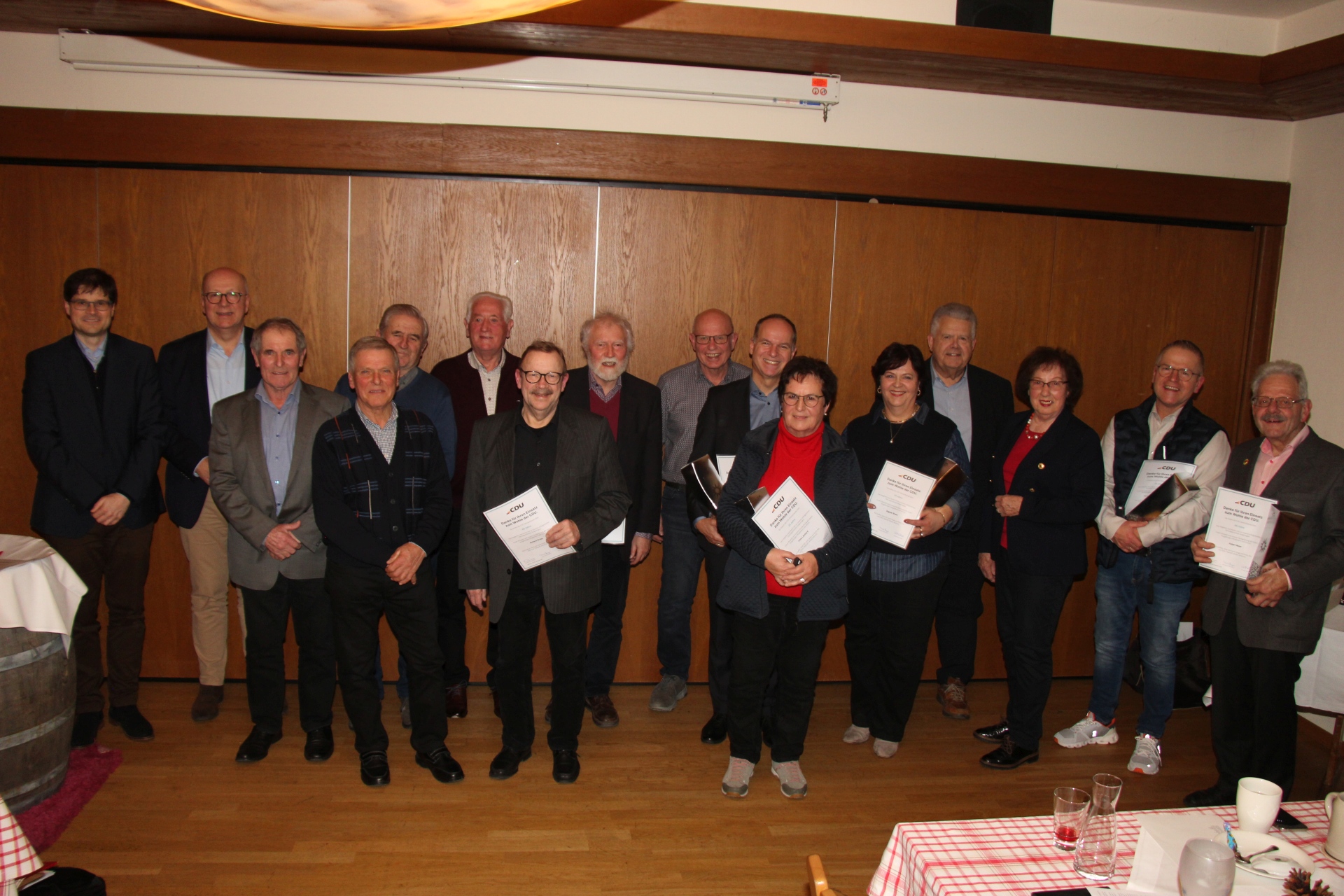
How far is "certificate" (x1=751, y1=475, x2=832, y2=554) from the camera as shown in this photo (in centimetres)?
315

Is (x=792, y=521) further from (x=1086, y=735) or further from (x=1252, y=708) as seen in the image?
(x=1086, y=735)

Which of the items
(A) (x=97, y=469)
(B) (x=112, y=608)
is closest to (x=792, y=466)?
(A) (x=97, y=469)

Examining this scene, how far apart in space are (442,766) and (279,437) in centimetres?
150

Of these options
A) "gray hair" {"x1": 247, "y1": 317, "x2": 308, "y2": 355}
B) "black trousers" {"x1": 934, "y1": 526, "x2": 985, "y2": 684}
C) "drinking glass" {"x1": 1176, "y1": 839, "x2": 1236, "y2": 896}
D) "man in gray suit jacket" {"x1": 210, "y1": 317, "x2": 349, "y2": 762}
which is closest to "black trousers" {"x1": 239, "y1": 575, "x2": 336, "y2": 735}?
"man in gray suit jacket" {"x1": 210, "y1": 317, "x2": 349, "y2": 762}

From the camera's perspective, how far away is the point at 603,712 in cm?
406

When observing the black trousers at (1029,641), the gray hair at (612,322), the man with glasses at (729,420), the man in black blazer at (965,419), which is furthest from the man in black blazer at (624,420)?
the black trousers at (1029,641)

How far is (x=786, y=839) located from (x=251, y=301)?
352 cm

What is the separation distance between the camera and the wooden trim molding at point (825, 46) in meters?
3.76

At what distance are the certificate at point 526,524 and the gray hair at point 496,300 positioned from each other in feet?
3.81

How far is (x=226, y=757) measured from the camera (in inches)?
142

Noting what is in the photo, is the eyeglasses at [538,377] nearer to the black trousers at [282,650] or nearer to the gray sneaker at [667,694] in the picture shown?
the black trousers at [282,650]

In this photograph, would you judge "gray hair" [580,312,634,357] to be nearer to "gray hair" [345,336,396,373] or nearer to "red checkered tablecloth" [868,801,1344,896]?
"gray hair" [345,336,396,373]

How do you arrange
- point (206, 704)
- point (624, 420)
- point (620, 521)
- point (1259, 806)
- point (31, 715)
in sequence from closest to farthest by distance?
point (1259, 806)
point (31, 715)
point (620, 521)
point (624, 420)
point (206, 704)

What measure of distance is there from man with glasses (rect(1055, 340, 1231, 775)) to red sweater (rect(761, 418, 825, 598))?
1450 millimetres
